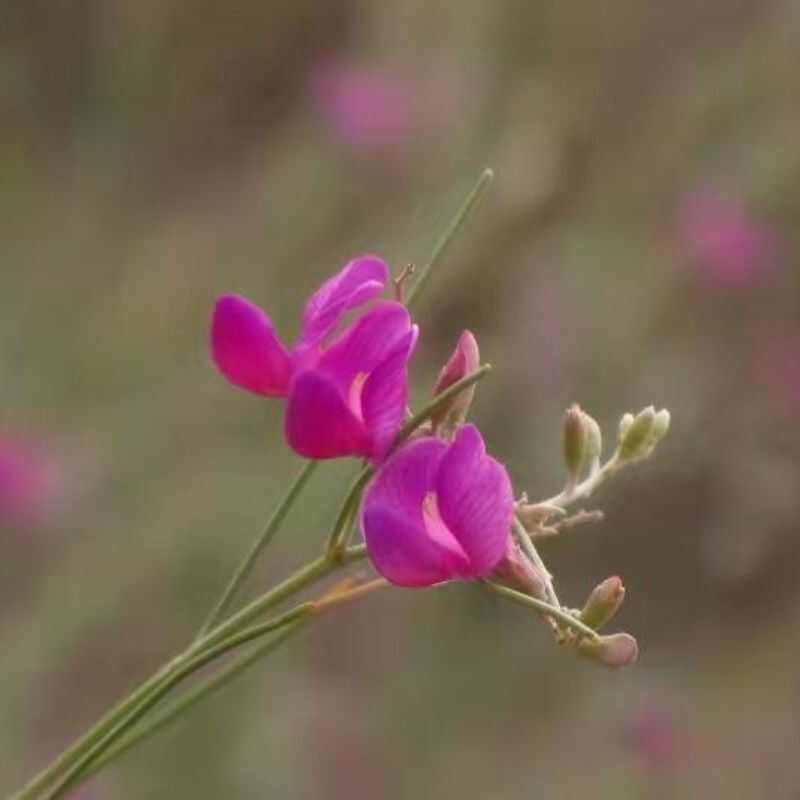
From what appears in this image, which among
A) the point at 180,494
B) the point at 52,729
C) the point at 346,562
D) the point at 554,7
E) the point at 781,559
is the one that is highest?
the point at 346,562

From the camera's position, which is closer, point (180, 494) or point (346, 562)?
point (346, 562)

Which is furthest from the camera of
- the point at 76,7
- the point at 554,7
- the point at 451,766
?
the point at 76,7

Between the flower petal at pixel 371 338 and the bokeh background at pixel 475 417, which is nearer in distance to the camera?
the flower petal at pixel 371 338

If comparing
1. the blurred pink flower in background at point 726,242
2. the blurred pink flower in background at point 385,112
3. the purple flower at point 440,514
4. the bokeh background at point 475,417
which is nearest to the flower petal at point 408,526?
Answer: the purple flower at point 440,514

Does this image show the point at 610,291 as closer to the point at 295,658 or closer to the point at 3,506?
the point at 295,658

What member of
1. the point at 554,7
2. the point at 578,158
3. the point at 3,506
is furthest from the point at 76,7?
the point at 3,506

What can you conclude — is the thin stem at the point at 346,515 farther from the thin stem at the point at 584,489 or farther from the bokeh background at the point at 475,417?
the bokeh background at the point at 475,417

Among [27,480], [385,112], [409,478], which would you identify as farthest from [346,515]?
[385,112]
